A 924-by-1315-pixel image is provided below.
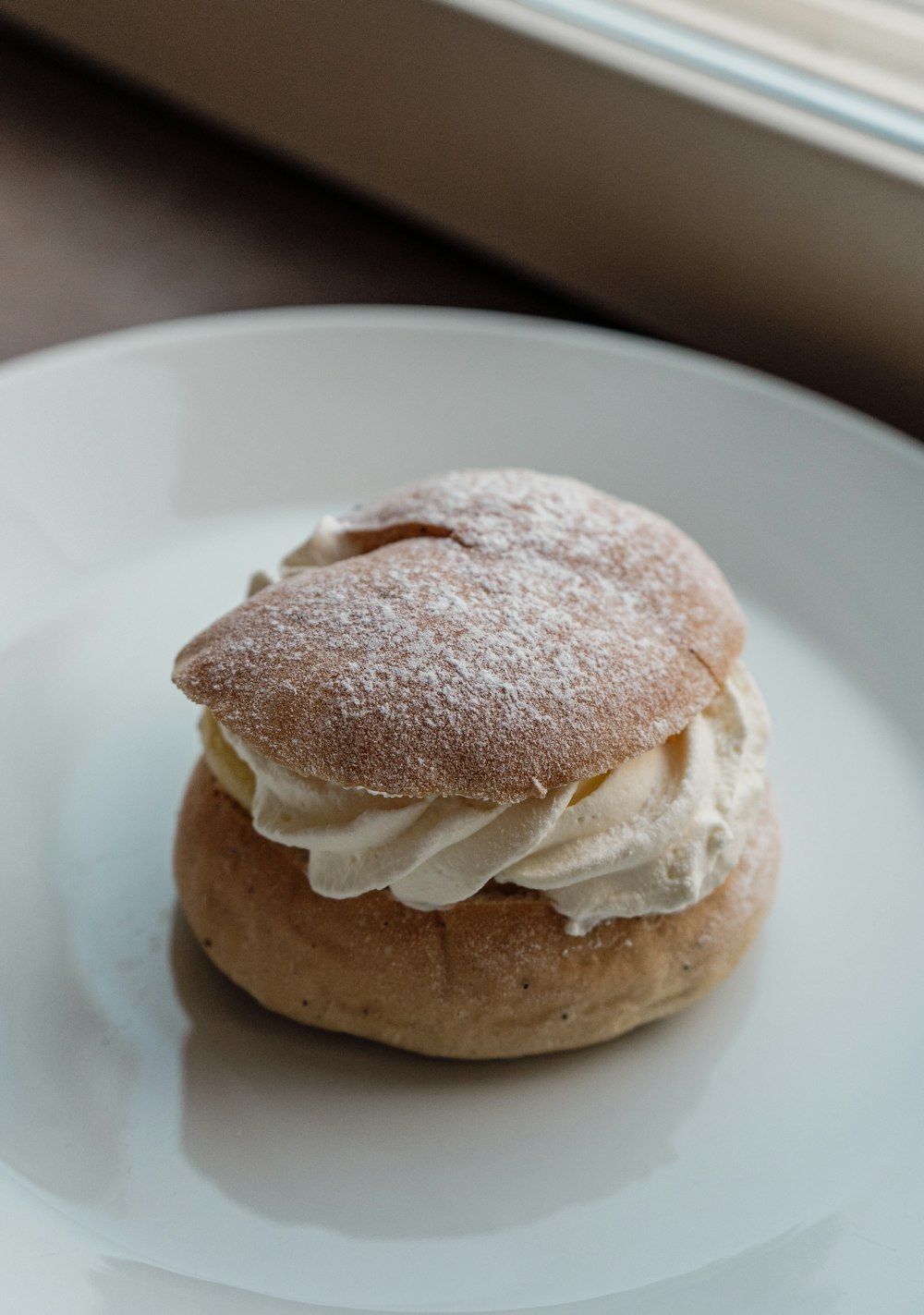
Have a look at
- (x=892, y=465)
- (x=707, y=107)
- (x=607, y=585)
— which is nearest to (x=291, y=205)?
(x=707, y=107)

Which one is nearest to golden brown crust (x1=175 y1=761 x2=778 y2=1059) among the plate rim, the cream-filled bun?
the cream-filled bun

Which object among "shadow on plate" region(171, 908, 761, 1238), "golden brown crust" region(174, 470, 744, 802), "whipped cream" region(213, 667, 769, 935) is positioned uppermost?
"golden brown crust" region(174, 470, 744, 802)

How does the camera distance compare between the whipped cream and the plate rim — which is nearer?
the whipped cream

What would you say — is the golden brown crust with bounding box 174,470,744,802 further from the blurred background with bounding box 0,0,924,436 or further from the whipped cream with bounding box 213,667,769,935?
the blurred background with bounding box 0,0,924,436

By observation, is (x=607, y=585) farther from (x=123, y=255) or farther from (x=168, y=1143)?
(x=123, y=255)

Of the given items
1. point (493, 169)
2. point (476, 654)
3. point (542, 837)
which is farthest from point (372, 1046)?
point (493, 169)

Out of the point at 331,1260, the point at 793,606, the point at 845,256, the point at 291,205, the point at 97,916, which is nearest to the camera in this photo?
the point at 331,1260
